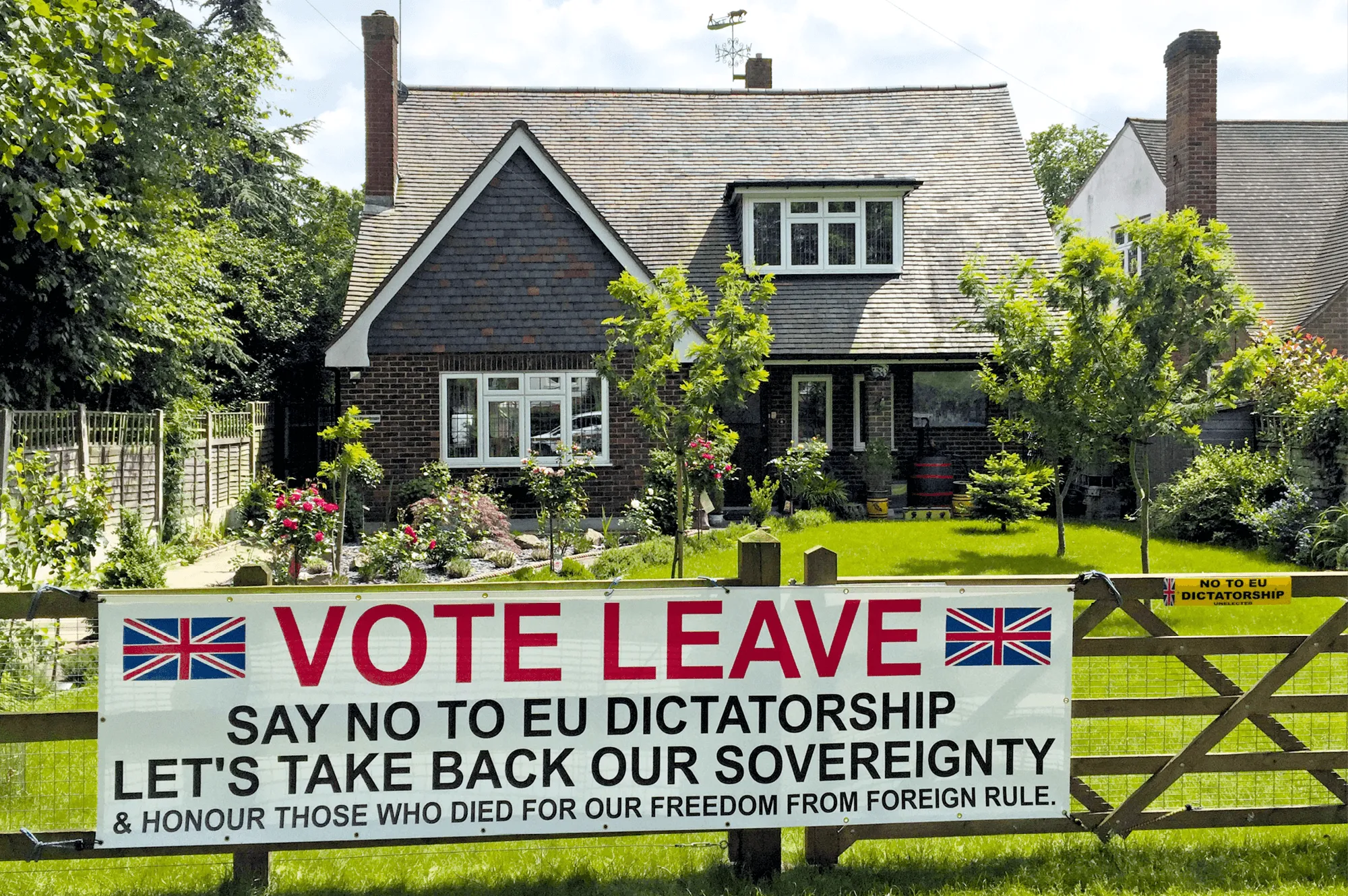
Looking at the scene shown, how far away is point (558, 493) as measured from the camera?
15.1 meters

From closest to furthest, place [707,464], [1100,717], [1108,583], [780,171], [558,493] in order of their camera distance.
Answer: [1108,583] → [1100,717] → [558,493] → [707,464] → [780,171]

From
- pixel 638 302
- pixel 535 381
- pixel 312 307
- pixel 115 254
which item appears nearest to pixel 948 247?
pixel 535 381

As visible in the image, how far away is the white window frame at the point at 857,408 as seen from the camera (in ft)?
67.3

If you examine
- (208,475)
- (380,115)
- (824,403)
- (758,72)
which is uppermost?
(758,72)

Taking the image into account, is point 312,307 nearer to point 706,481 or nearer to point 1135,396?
point 706,481

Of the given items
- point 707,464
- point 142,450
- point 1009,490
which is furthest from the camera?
point 1009,490

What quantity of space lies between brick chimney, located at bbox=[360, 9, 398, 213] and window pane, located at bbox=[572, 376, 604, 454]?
5.88m

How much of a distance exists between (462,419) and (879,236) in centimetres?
877

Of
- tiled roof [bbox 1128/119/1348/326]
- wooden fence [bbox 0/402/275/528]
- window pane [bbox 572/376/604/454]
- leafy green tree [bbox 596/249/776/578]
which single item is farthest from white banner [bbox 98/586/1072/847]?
tiled roof [bbox 1128/119/1348/326]

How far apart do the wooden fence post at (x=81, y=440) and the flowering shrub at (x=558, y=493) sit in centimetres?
555

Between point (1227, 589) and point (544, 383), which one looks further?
point (544, 383)

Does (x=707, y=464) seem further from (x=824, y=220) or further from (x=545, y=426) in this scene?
(x=824, y=220)

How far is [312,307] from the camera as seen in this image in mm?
32156

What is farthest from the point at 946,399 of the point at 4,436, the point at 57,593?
the point at 57,593
